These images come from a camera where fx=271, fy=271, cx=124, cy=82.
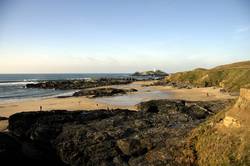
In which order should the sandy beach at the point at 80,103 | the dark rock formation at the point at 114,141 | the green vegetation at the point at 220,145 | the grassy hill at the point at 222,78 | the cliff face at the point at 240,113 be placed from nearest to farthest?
the green vegetation at the point at 220,145
the cliff face at the point at 240,113
the dark rock formation at the point at 114,141
the sandy beach at the point at 80,103
the grassy hill at the point at 222,78

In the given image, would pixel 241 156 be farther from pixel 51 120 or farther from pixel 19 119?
pixel 19 119

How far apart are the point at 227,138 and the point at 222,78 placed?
5923cm

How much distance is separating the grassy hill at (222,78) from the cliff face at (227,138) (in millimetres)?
39941

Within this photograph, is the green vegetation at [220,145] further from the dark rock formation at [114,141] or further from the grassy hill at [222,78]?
the grassy hill at [222,78]

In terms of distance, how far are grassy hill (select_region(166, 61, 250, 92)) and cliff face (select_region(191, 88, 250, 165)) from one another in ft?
131

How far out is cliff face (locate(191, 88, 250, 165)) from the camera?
8.35 m

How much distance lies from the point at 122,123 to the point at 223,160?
699 cm

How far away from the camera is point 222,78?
212 feet

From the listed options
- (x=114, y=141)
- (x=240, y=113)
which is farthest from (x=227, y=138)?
(x=114, y=141)

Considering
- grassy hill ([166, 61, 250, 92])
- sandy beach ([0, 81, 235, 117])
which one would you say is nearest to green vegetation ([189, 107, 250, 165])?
sandy beach ([0, 81, 235, 117])

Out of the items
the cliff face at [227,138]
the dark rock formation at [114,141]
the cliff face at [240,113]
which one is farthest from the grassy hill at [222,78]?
the cliff face at [227,138]

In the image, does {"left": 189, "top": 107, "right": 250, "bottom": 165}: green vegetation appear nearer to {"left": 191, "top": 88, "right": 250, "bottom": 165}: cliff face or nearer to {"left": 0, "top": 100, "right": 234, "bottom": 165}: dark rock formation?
{"left": 191, "top": 88, "right": 250, "bottom": 165}: cliff face

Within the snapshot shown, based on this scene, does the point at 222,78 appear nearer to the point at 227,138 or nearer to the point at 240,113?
the point at 240,113

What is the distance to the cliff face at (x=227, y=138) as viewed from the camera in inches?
329
